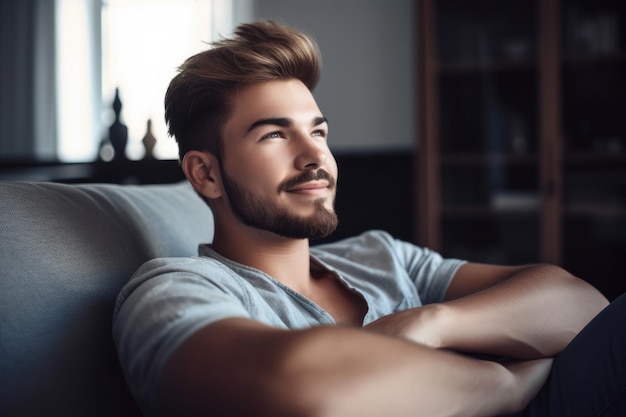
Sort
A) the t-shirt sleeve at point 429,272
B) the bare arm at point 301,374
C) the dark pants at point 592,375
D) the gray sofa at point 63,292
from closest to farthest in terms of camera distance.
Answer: the bare arm at point 301,374
the gray sofa at point 63,292
the dark pants at point 592,375
the t-shirt sleeve at point 429,272

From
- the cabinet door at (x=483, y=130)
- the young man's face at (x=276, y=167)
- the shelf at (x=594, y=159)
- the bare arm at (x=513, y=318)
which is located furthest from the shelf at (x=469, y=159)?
the young man's face at (x=276, y=167)

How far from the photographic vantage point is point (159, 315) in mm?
778

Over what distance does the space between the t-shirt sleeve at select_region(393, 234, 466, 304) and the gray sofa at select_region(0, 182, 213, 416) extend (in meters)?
0.57

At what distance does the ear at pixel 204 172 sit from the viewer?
49.4 inches

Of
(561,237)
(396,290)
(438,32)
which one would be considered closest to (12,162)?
(438,32)

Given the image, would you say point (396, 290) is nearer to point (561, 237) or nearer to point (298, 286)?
point (298, 286)

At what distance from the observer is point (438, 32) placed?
349cm

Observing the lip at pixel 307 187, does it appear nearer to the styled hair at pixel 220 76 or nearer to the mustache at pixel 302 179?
the mustache at pixel 302 179

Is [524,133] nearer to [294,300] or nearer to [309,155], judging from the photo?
[309,155]

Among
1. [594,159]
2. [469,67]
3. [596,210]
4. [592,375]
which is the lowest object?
[592,375]

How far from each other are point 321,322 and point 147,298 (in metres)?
0.39

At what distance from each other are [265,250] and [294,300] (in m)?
0.14

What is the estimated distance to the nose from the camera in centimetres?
118

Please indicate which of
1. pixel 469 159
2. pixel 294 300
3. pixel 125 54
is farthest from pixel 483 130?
pixel 294 300
